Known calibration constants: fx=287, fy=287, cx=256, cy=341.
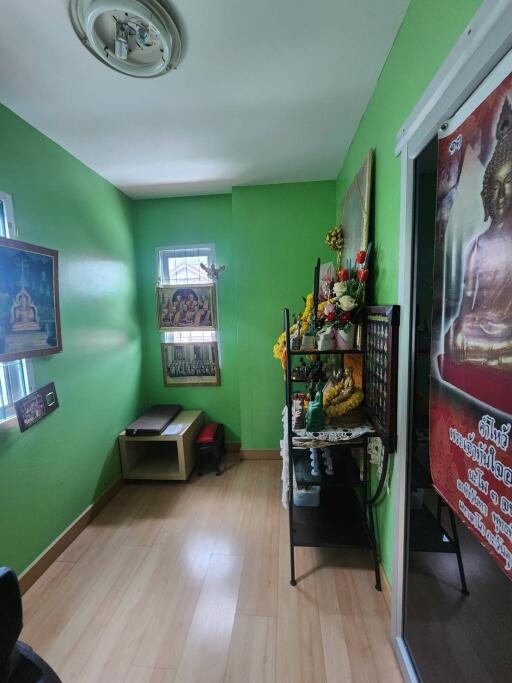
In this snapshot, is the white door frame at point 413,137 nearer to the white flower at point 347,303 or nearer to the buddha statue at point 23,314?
the white flower at point 347,303

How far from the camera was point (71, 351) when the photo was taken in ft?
6.13

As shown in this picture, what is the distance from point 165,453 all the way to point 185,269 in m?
1.77

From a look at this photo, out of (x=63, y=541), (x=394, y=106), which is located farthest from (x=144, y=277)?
(x=394, y=106)

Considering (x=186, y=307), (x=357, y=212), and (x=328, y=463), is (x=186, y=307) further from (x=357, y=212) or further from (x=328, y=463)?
(x=328, y=463)

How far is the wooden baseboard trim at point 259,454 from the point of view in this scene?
2713 millimetres

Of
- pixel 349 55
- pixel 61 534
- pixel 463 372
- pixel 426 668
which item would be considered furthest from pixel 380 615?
pixel 349 55

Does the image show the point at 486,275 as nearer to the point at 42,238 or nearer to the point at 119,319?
the point at 42,238

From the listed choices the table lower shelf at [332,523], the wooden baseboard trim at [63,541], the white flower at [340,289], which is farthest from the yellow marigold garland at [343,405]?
the wooden baseboard trim at [63,541]

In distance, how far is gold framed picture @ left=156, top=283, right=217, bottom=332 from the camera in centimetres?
270

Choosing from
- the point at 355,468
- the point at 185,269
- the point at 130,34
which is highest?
the point at 130,34

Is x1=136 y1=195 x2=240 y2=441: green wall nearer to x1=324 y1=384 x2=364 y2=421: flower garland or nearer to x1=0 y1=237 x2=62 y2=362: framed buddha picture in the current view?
x1=0 y1=237 x2=62 y2=362: framed buddha picture

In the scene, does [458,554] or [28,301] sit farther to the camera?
[28,301]

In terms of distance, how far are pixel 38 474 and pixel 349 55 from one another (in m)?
2.53

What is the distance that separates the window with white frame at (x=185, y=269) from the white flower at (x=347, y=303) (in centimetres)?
155
